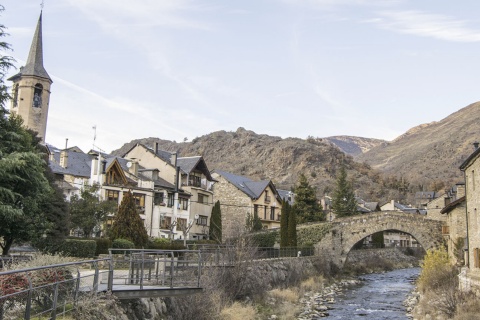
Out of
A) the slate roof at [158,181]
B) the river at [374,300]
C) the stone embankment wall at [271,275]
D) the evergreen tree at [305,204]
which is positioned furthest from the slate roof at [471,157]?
the evergreen tree at [305,204]

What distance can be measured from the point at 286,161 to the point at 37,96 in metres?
117

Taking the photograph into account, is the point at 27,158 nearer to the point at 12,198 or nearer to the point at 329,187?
the point at 12,198

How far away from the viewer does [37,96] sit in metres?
53.2

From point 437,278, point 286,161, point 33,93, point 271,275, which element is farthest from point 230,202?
point 286,161

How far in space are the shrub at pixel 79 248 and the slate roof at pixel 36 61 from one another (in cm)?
2895

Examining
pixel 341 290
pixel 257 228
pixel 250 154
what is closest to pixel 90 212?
pixel 341 290

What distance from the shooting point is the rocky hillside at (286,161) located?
147m

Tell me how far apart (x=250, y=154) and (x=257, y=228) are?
122476 millimetres

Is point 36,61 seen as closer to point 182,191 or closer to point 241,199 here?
point 182,191

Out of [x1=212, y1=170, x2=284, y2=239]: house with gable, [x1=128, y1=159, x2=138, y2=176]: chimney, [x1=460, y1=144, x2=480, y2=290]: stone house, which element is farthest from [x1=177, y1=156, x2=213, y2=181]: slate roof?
[x1=460, y1=144, x2=480, y2=290]: stone house

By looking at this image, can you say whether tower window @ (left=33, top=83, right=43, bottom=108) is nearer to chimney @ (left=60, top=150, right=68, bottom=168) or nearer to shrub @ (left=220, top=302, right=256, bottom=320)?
chimney @ (left=60, top=150, right=68, bottom=168)

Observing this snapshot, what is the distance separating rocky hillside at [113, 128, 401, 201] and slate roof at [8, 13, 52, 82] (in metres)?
86.8

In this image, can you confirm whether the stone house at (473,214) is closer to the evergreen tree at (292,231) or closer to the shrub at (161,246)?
the shrub at (161,246)

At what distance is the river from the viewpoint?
29.6 metres
